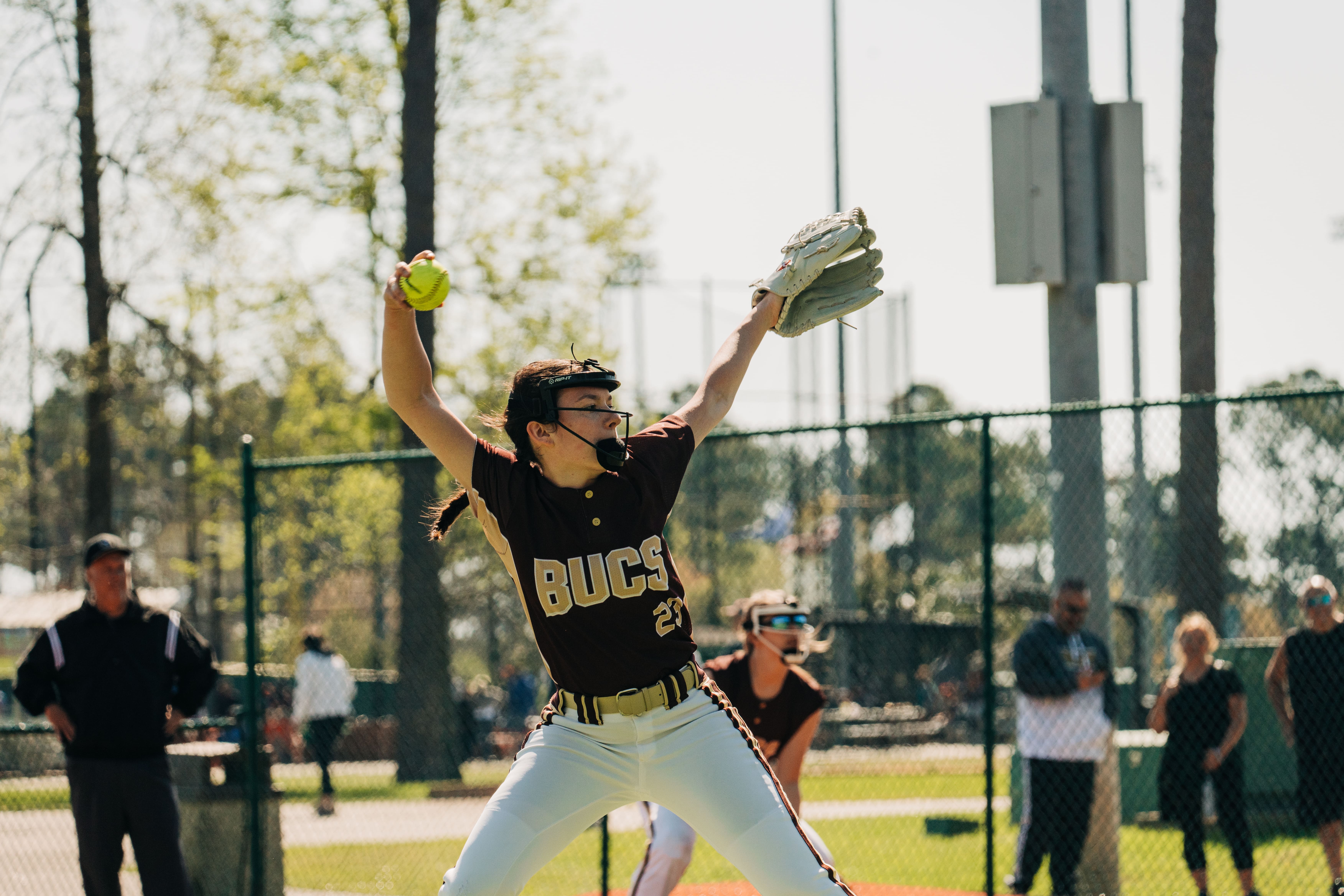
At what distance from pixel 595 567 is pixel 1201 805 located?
5714 millimetres

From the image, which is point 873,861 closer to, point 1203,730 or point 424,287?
point 1203,730

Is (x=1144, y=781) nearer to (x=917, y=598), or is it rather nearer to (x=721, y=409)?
(x=721, y=409)

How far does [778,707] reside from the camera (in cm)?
616

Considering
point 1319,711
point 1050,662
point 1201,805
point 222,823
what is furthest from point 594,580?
point 1319,711

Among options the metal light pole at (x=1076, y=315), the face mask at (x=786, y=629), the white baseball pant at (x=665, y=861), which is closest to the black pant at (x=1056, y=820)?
the metal light pole at (x=1076, y=315)

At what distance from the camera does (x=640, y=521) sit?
4031 mm

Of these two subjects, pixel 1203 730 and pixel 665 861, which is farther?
pixel 1203 730

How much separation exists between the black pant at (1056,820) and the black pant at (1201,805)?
74 centimetres

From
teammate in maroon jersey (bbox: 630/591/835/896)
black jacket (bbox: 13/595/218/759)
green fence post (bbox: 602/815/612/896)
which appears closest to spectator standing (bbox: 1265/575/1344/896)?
teammate in maroon jersey (bbox: 630/591/835/896)


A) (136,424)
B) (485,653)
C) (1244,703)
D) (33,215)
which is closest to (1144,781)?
(1244,703)

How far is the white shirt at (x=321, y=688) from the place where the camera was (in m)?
13.4

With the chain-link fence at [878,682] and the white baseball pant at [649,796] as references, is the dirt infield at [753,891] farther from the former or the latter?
the white baseball pant at [649,796]

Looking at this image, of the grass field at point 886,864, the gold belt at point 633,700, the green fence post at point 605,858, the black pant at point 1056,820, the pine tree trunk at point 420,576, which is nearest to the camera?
the gold belt at point 633,700

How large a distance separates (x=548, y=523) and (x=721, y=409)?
28.2 inches
